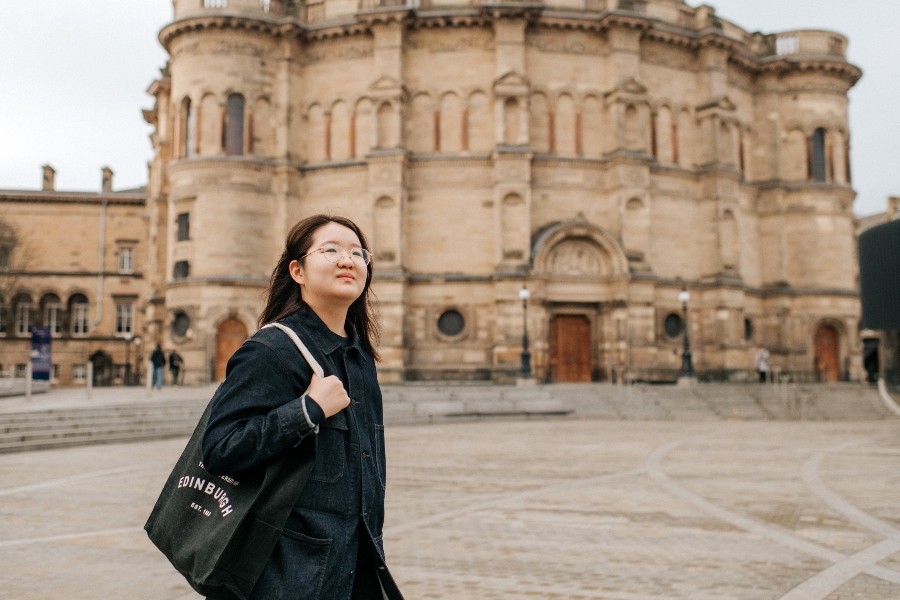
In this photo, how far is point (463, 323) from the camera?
34.3 metres

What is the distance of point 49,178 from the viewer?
183 feet

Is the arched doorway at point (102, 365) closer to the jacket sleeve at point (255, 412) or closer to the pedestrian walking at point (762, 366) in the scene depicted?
the pedestrian walking at point (762, 366)

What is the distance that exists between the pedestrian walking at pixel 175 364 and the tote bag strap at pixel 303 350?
32021 mm

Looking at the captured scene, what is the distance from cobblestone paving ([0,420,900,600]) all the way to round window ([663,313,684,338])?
1994 centimetres

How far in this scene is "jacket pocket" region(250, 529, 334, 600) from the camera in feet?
8.54

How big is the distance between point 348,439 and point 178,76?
3740cm

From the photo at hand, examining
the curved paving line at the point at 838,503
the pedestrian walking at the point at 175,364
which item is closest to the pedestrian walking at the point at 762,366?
the curved paving line at the point at 838,503

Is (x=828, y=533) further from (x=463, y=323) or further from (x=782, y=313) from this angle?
(x=782, y=313)

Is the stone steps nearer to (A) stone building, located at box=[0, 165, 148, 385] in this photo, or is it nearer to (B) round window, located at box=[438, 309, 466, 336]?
(B) round window, located at box=[438, 309, 466, 336]

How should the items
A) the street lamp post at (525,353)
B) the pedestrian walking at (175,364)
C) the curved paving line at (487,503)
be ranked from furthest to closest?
1. the pedestrian walking at (175,364)
2. the street lamp post at (525,353)
3. the curved paving line at (487,503)

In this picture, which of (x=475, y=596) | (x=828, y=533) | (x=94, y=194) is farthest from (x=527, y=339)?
(x=94, y=194)

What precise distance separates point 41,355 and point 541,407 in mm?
17520

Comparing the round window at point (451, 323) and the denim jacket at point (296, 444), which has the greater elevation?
the round window at point (451, 323)

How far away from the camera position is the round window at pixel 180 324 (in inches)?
1374
